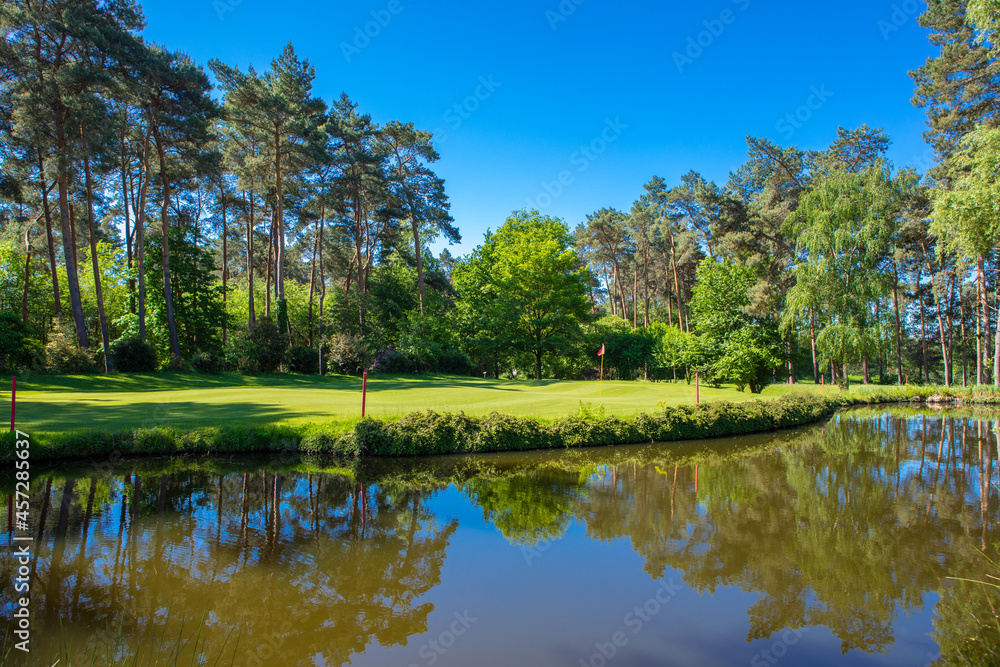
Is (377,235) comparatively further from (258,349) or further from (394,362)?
(258,349)

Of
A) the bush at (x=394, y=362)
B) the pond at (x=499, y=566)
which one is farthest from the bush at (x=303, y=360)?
the pond at (x=499, y=566)

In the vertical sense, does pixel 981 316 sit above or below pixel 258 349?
above

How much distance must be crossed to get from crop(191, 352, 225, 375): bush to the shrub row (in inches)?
560

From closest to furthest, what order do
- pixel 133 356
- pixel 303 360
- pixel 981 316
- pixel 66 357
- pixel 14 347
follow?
pixel 66 357 → pixel 14 347 → pixel 133 356 → pixel 303 360 → pixel 981 316

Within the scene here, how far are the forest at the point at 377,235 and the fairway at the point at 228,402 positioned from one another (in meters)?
2.80

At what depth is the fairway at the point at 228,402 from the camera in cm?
1335

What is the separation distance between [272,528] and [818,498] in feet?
30.5

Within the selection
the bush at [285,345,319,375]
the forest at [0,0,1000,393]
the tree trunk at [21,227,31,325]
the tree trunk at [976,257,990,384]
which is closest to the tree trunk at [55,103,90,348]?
the forest at [0,0,1000,393]

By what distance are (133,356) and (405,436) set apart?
17.3 m

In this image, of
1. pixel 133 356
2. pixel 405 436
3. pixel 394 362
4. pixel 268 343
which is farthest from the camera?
pixel 394 362

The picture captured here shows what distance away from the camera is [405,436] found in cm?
1298

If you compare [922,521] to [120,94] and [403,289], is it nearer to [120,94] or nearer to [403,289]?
[120,94]

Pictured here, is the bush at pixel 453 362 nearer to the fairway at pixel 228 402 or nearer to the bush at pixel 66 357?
the fairway at pixel 228 402

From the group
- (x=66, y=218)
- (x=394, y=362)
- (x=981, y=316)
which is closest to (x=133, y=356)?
(x=66, y=218)
